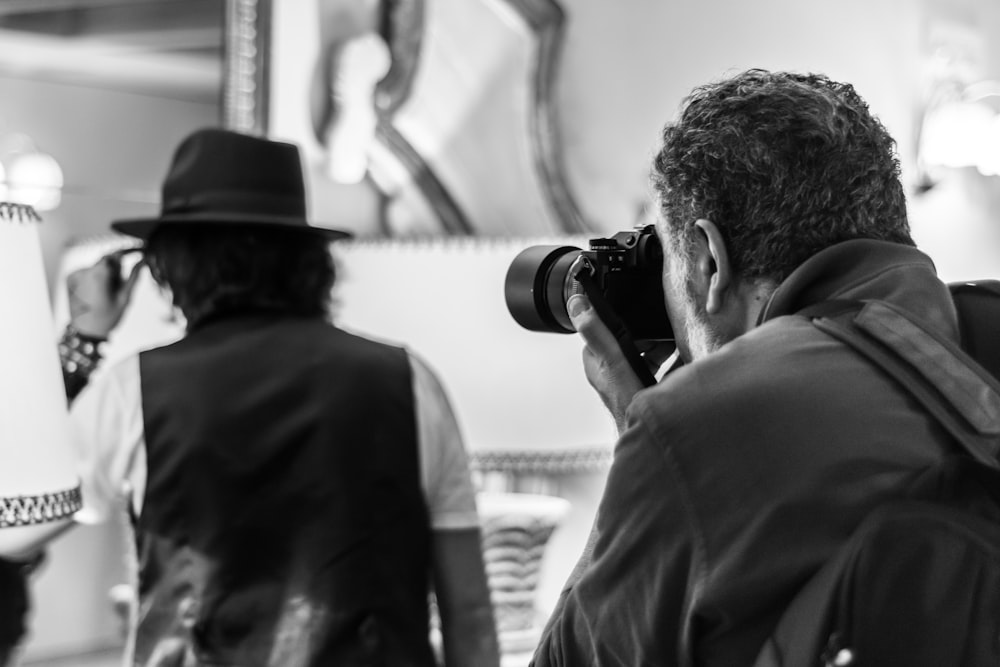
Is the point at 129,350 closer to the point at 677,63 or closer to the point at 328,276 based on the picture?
the point at 328,276

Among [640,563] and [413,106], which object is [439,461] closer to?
[640,563]

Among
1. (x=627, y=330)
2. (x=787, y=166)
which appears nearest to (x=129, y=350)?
(x=627, y=330)

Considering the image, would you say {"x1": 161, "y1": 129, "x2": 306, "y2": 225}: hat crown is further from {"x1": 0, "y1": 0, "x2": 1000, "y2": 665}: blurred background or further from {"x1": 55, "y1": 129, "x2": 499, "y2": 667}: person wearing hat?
{"x1": 0, "y1": 0, "x2": 1000, "y2": 665}: blurred background

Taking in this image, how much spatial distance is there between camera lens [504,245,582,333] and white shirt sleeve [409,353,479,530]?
0.32 m

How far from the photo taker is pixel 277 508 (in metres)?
1.16

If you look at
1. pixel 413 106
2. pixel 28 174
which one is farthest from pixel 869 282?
pixel 413 106

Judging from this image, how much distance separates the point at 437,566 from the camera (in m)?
1.25

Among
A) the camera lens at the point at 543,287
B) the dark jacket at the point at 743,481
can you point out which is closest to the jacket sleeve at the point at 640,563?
the dark jacket at the point at 743,481

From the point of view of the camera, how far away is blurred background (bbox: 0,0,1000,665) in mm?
1582

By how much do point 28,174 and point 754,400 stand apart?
1190 millimetres

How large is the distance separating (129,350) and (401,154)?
0.62m

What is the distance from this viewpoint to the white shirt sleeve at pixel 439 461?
1.24 meters

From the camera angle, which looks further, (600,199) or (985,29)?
(985,29)

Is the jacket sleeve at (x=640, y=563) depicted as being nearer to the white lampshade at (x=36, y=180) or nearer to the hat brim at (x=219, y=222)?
the hat brim at (x=219, y=222)
